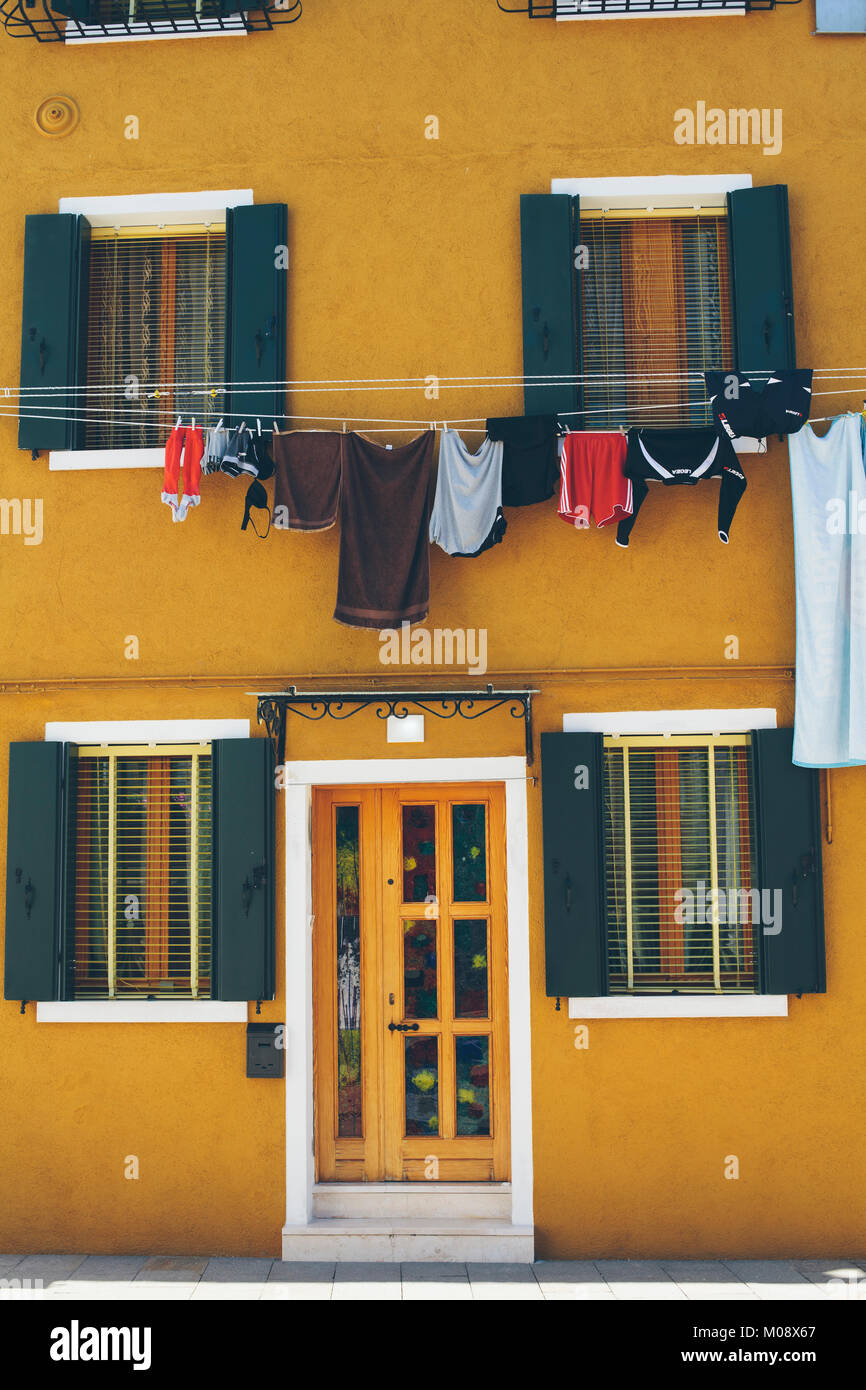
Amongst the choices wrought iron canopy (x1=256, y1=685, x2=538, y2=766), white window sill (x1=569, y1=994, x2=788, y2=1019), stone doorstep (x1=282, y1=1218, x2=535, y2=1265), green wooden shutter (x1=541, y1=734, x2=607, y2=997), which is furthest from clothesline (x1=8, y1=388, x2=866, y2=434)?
stone doorstep (x1=282, y1=1218, x2=535, y2=1265)

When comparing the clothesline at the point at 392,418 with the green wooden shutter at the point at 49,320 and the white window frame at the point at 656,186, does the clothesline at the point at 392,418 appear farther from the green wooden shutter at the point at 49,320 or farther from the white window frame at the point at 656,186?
the white window frame at the point at 656,186

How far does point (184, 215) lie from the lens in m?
7.38

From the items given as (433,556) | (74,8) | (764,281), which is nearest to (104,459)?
(433,556)

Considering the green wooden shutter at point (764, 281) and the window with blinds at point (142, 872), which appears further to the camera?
the window with blinds at point (142, 872)

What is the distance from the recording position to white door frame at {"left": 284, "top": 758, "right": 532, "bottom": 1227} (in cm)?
674

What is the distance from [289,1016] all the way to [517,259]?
5075mm

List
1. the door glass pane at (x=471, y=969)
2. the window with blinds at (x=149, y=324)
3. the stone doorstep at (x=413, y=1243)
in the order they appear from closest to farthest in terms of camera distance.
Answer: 1. the stone doorstep at (x=413, y=1243)
2. the door glass pane at (x=471, y=969)
3. the window with blinds at (x=149, y=324)

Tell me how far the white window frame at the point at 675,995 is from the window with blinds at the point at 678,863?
105mm

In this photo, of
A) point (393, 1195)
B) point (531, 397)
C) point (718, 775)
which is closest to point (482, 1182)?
point (393, 1195)

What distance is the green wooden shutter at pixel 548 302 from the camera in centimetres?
703

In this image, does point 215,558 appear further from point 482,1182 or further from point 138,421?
point 482,1182

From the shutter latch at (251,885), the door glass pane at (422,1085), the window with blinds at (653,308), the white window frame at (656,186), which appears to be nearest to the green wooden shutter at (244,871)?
the shutter latch at (251,885)

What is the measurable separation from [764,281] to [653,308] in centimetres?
73

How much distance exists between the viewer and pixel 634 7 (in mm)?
7160
